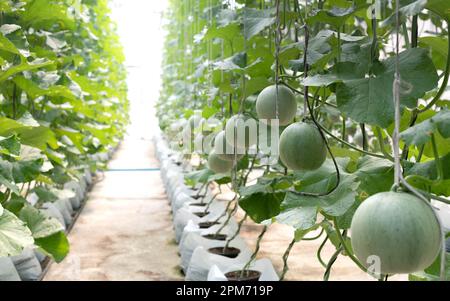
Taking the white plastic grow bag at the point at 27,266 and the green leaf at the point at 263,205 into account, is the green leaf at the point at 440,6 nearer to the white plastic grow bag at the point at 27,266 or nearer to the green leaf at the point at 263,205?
the green leaf at the point at 263,205

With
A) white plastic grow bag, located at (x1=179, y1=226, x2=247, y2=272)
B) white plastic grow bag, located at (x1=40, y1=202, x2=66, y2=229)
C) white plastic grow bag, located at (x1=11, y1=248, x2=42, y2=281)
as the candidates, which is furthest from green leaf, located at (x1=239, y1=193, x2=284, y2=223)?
white plastic grow bag, located at (x1=40, y1=202, x2=66, y2=229)

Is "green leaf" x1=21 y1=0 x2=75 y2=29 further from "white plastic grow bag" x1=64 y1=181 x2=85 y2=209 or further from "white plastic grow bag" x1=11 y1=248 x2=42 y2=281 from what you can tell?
"white plastic grow bag" x1=64 y1=181 x2=85 y2=209

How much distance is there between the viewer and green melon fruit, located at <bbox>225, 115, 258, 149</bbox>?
1409 mm

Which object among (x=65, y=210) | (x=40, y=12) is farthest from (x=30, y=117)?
(x=65, y=210)

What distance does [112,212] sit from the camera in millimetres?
5297

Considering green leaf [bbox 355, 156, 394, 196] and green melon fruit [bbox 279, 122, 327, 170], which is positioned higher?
green melon fruit [bbox 279, 122, 327, 170]

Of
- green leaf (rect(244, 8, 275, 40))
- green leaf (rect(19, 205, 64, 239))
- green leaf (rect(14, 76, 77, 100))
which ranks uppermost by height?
green leaf (rect(244, 8, 275, 40))

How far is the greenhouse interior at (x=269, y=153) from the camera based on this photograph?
86 cm

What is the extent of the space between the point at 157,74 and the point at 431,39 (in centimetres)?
1445

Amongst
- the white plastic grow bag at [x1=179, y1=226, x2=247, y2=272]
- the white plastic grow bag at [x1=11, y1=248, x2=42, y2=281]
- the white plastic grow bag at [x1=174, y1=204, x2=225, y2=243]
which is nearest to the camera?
the white plastic grow bag at [x1=11, y1=248, x2=42, y2=281]

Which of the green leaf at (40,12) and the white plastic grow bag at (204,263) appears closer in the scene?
the green leaf at (40,12)

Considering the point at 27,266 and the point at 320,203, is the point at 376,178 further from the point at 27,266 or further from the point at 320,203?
the point at 27,266

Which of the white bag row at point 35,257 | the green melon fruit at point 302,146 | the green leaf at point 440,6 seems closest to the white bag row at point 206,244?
the white bag row at point 35,257

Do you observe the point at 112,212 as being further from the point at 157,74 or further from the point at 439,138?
the point at 157,74
